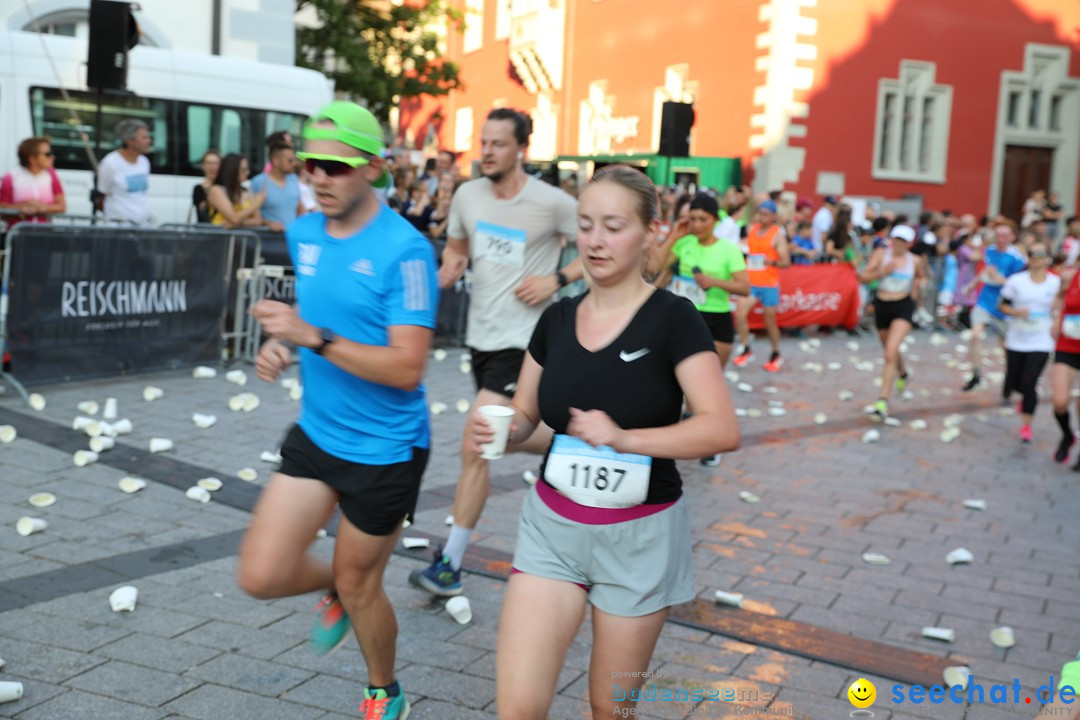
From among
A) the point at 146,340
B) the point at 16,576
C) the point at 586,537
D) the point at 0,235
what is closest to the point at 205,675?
A: the point at 16,576

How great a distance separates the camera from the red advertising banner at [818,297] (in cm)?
1708

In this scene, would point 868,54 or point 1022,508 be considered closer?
point 1022,508

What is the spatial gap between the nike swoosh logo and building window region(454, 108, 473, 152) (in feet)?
122

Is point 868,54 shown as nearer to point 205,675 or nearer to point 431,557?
point 431,557

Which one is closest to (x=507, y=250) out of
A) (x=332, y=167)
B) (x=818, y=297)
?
(x=332, y=167)

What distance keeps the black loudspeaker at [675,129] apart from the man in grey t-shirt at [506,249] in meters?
9.21

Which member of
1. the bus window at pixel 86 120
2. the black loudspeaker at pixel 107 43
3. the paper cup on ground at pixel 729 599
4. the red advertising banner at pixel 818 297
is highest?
the black loudspeaker at pixel 107 43

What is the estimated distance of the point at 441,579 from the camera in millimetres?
4859

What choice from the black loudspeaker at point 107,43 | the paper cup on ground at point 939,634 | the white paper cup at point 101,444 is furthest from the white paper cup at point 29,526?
the black loudspeaker at point 107,43

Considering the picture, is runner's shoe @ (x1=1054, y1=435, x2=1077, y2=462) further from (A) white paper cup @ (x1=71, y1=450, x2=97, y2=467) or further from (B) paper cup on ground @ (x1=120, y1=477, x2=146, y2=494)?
(A) white paper cup @ (x1=71, y1=450, x2=97, y2=467)

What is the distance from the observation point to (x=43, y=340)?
8.89 meters

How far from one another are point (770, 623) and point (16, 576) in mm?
3211

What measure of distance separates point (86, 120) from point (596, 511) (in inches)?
596

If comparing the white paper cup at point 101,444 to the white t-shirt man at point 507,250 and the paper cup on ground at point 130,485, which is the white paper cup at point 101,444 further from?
the white t-shirt man at point 507,250
